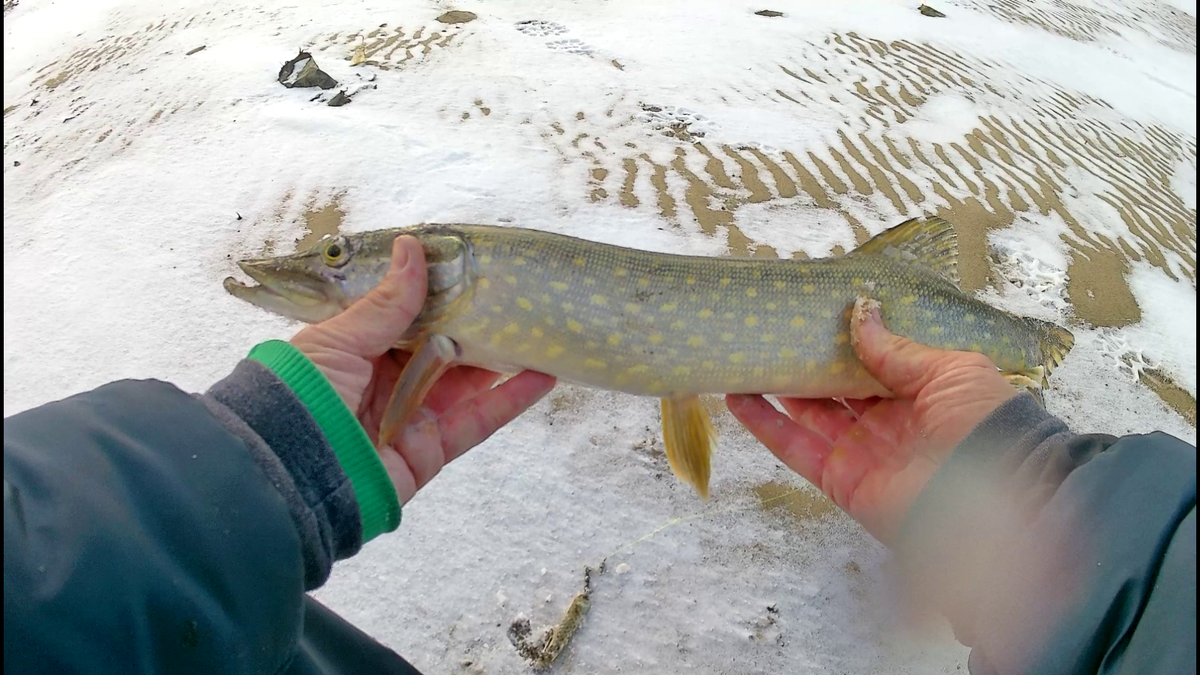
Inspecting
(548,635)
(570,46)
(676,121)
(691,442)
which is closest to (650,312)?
(691,442)

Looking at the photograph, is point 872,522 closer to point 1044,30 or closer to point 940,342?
point 940,342

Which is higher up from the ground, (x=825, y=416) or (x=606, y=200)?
(x=825, y=416)

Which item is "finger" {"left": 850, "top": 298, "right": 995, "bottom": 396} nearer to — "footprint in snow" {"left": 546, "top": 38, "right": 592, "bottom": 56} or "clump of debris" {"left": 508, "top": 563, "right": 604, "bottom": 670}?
"clump of debris" {"left": 508, "top": 563, "right": 604, "bottom": 670}

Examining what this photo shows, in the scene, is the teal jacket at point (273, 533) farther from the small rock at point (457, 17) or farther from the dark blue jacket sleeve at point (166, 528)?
the small rock at point (457, 17)

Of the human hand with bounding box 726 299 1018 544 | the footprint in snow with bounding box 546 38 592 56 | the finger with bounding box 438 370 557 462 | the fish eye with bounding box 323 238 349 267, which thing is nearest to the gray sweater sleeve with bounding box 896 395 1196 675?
the human hand with bounding box 726 299 1018 544

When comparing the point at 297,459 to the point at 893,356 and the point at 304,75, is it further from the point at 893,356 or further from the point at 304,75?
the point at 304,75

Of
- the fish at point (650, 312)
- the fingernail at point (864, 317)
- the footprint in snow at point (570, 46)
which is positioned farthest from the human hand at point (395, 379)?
the footprint in snow at point (570, 46)
